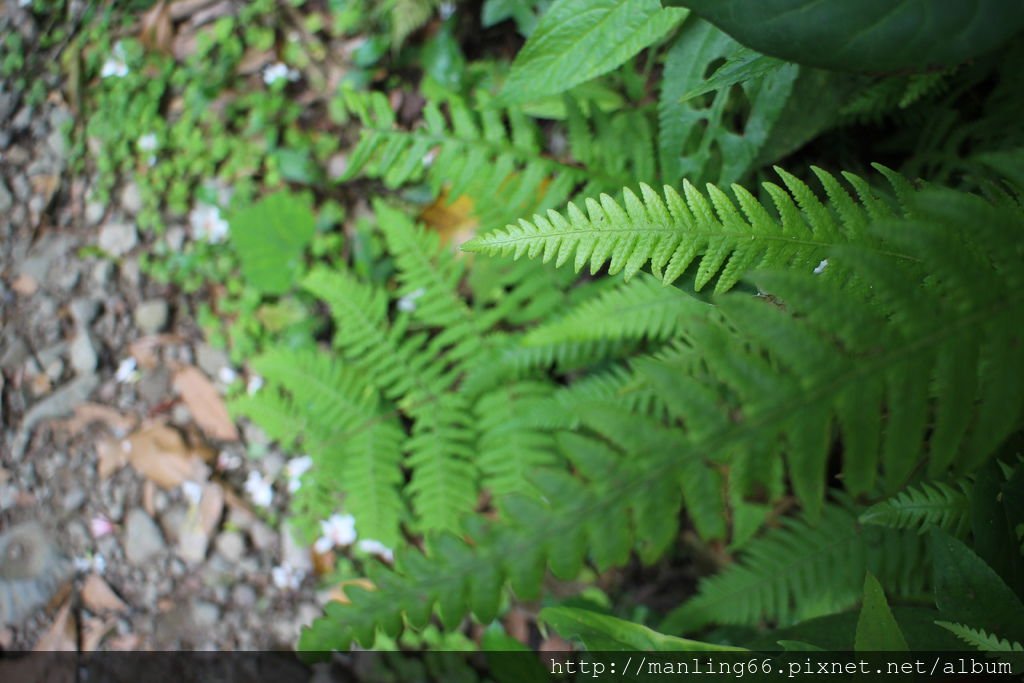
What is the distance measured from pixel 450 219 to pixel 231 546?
4.95ft

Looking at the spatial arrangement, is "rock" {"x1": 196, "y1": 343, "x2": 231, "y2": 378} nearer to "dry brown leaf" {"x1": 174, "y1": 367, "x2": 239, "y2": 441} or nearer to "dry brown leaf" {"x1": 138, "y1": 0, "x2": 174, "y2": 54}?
"dry brown leaf" {"x1": 174, "y1": 367, "x2": 239, "y2": 441}

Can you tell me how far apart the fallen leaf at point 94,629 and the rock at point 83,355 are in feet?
3.23

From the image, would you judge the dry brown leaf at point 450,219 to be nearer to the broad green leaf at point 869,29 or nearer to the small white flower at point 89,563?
the broad green leaf at point 869,29

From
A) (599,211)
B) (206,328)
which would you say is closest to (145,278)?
(206,328)

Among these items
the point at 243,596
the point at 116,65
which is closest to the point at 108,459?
the point at 243,596

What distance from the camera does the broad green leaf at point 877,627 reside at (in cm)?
86

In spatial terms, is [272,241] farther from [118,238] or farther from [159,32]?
[159,32]

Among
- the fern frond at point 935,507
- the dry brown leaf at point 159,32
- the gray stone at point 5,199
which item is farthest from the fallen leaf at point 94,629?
the fern frond at point 935,507

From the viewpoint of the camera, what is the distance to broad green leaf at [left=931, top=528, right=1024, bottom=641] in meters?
0.96

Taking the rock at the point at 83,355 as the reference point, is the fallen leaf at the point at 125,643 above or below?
below

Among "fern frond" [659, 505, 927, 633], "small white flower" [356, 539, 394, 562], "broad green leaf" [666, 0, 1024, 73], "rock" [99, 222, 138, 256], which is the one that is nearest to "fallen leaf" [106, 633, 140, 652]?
"small white flower" [356, 539, 394, 562]

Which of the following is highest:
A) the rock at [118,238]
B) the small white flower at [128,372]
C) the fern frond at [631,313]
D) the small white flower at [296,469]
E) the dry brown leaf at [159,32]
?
the dry brown leaf at [159,32]

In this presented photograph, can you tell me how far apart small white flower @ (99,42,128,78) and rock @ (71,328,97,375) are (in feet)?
3.63

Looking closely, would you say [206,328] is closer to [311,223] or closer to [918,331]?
[311,223]
